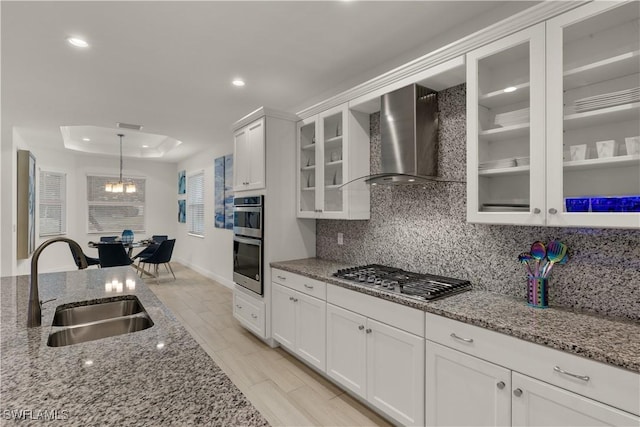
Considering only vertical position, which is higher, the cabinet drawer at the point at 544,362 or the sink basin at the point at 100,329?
the sink basin at the point at 100,329

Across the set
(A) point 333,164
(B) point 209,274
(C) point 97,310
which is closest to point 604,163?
(A) point 333,164

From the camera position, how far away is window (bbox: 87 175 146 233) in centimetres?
736

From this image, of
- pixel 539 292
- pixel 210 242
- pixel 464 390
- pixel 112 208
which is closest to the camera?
pixel 464 390

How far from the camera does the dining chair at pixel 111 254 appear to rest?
206 inches

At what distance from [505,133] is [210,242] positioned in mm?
5691

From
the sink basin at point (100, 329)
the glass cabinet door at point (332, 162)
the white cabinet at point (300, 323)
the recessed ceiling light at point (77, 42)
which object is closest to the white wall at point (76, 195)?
the recessed ceiling light at point (77, 42)

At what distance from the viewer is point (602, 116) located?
1539 millimetres

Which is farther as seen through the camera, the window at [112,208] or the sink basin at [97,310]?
the window at [112,208]

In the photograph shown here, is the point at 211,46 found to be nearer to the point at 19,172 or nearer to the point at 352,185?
the point at 352,185

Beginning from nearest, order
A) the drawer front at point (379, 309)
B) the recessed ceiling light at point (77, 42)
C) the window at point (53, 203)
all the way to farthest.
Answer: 1. the drawer front at point (379, 309)
2. the recessed ceiling light at point (77, 42)
3. the window at point (53, 203)

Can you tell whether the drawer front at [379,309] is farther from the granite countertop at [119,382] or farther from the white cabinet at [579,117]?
the granite countertop at [119,382]

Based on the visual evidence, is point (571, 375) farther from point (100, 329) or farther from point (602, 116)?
point (100, 329)

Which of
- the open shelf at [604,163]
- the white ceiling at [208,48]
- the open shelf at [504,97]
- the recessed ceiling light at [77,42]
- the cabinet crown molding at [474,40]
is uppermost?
the white ceiling at [208,48]

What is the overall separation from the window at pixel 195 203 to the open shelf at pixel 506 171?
601 cm
